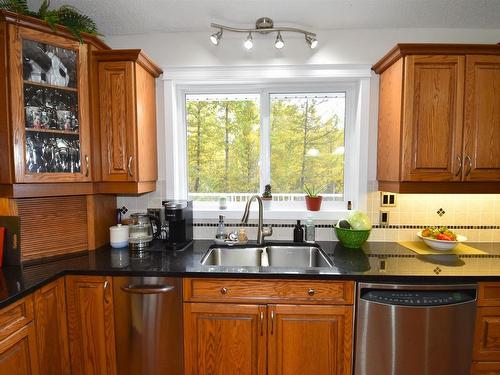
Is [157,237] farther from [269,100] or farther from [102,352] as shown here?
[269,100]

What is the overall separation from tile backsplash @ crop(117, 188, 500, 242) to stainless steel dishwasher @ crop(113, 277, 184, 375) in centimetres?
91

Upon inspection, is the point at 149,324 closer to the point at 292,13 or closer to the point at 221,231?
the point at 221,231

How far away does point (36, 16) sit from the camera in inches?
58.8

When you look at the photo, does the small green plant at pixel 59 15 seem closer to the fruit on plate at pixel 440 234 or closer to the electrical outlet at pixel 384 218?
the electrical outlet at pixel 384 218

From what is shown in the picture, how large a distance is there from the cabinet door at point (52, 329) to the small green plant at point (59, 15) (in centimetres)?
142

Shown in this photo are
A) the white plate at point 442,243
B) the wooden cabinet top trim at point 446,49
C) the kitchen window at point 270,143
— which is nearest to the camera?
the wooden cabinet top trim at point 446,49

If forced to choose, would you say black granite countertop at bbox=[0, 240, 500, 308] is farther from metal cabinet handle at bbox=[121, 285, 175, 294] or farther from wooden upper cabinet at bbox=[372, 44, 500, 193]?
wooden upper cabinet at bbox=[372, 44, 500, 193]

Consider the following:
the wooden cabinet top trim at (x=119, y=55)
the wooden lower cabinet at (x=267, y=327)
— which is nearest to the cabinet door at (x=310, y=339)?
the wooden lower cabinet at (x=267, y=327)

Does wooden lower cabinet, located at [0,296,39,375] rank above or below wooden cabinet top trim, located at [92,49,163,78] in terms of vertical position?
below

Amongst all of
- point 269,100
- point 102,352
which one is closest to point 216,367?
point 102,352

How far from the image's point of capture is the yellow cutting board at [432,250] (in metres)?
1.81

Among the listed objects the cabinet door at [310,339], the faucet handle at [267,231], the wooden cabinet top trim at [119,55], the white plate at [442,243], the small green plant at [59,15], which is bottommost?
the cabinet door at [310,339]

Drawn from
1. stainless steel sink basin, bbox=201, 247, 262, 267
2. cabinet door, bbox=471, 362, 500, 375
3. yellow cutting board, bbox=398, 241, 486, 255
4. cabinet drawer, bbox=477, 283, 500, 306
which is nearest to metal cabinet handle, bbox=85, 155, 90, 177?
stainless steel sink basin, bbox=201, 247, 262, 267

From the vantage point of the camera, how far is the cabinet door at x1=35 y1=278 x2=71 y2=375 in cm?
134
